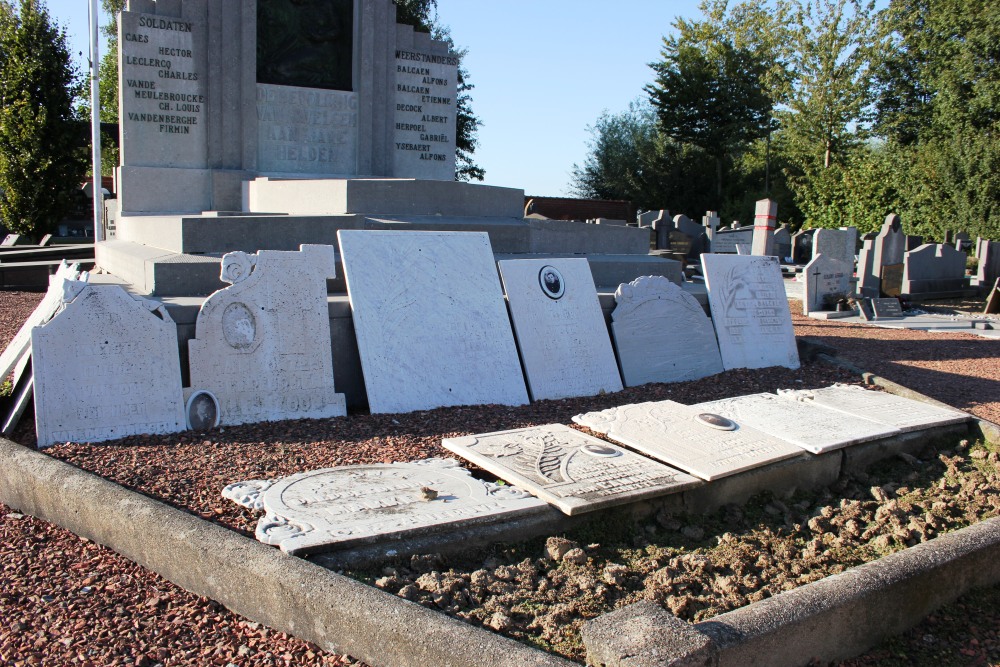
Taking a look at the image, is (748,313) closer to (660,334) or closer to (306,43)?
(660,334)

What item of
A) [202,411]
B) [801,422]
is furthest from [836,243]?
[202,411]

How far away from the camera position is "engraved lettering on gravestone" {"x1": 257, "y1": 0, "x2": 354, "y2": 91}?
10664mm

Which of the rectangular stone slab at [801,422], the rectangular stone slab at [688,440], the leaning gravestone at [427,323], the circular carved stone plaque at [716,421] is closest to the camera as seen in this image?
the rectangular stone slab at [688,440]

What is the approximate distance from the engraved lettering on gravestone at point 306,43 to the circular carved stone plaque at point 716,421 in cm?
839

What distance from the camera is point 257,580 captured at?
259 cm

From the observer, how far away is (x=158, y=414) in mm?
4445

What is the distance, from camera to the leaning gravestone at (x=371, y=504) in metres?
2.91

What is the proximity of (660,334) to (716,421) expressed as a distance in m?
2.16

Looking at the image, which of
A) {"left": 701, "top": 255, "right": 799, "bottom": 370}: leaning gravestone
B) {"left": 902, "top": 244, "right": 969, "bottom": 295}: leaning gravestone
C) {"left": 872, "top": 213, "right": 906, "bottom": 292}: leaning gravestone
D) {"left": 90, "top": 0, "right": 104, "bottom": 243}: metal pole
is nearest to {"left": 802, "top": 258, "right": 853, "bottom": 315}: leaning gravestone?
{"left": 872, "top": 213, "right": 906, "bottom": 292}: leaning gravestone

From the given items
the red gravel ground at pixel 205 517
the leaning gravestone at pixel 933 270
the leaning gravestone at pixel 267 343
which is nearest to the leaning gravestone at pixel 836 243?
the leaning gravestone at pixel 933 270

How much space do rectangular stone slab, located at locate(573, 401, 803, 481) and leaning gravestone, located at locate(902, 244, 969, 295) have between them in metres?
12.4

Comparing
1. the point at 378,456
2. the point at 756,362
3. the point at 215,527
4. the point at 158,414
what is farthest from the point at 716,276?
the point at 215,527

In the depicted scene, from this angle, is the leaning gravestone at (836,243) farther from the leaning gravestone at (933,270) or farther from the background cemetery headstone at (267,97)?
the background cemetery headstone at (267,97)

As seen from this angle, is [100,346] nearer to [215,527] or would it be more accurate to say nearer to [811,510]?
[215,527]
